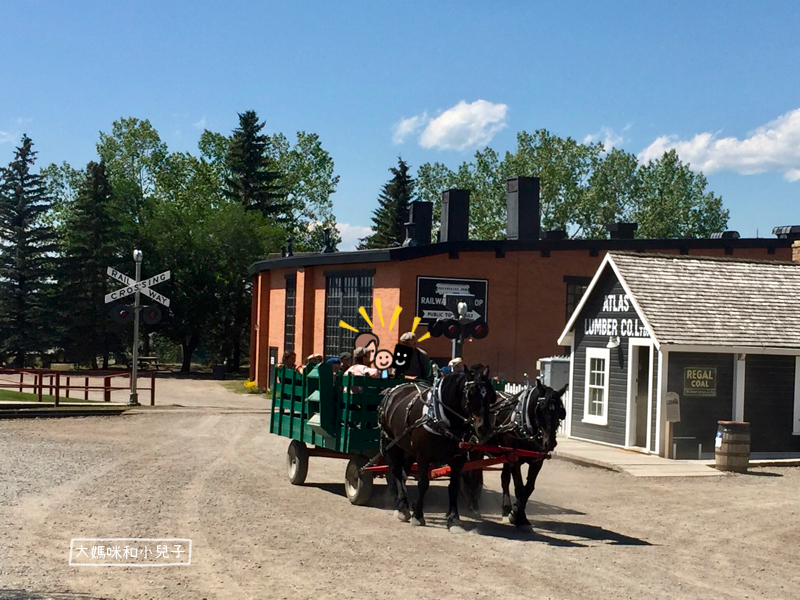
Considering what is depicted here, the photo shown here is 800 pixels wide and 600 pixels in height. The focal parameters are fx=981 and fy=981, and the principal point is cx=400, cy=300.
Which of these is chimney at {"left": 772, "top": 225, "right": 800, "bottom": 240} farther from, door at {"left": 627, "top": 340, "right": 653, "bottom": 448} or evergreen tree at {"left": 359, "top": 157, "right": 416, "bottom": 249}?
evergreen tree at {"left": 359, "top": 157, "right": 416, "bottom": 249}

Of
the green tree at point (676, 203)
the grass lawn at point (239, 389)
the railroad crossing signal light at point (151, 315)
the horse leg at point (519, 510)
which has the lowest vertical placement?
the grass lawn at point (239, 389)

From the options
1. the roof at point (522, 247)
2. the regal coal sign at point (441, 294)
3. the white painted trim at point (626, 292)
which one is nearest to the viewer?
the white painted trim at point (626, 292)

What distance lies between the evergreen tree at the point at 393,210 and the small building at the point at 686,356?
2322 inches

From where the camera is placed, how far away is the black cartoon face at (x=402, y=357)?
14.2 meters

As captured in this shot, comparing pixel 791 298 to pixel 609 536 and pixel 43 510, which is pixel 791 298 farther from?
pixel 43 510

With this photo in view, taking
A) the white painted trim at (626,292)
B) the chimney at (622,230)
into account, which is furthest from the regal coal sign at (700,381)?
the chimney at (622,230)

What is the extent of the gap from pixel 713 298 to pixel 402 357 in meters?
10.6

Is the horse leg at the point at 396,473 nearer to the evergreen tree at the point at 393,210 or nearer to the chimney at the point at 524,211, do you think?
the chimney at the point at 524,211

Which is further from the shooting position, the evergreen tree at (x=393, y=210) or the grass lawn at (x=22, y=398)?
the evergreen tree at (x=393, y=210)

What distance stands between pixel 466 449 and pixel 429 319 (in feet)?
70.4

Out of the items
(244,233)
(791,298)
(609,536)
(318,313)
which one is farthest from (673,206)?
(609,536)

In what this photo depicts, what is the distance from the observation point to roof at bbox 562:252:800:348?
2086cm

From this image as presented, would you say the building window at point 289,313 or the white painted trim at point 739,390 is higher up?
the building window at point 289,313

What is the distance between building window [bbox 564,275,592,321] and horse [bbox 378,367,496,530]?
2303 cm
